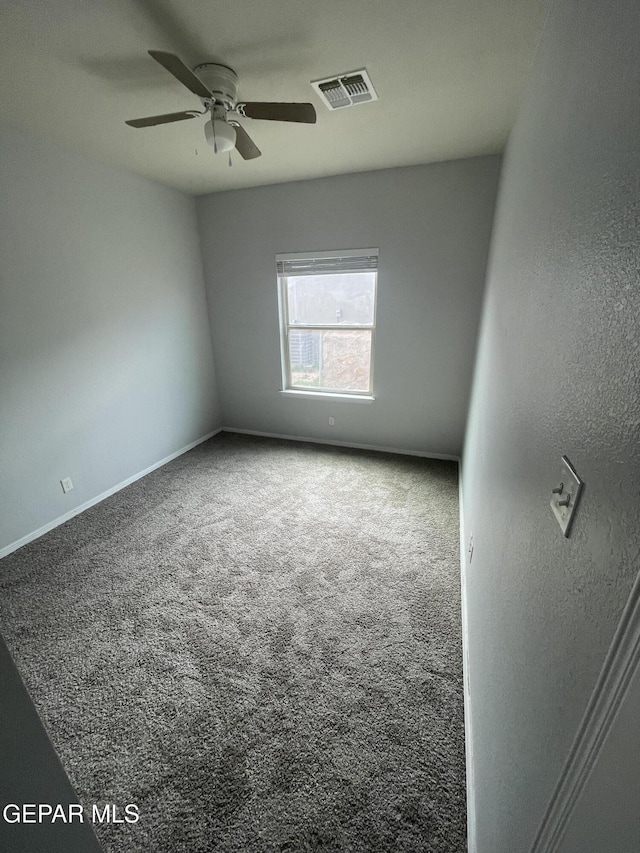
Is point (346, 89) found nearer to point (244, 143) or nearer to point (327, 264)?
point (244, 143)

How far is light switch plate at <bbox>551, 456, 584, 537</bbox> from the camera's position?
0.59m

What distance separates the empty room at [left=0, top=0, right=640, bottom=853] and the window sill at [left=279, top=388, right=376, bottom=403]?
32mm

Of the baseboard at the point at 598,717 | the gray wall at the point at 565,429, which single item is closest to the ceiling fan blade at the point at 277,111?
the gray wall at the point at 565,429

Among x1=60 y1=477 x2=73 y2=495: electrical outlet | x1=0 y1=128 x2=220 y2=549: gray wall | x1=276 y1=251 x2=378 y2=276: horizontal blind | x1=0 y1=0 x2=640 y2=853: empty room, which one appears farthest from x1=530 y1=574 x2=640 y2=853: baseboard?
x1=276 y1=251 x2=378 y2=276: horizontal blind

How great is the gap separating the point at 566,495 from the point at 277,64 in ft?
7.33

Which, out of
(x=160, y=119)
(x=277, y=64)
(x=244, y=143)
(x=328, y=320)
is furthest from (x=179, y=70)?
(x=328, y=320)

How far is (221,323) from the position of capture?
405cm

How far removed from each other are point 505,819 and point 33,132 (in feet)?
12.9

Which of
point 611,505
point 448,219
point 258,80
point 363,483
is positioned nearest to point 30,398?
point 258,80

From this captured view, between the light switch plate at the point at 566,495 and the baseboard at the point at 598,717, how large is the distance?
23 centimetres

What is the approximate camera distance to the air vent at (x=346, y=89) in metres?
1.71

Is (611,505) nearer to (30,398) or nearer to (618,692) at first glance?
(618,692)

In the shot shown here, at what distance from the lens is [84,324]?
2760 mm

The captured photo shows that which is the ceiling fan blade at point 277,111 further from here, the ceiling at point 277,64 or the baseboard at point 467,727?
the baseboard at point 467,727
